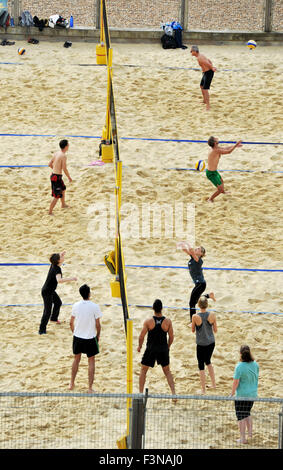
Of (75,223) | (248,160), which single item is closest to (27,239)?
(75,223)

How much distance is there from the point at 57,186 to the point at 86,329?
505cm

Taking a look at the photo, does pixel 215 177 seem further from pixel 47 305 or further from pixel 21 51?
pixel 21 51

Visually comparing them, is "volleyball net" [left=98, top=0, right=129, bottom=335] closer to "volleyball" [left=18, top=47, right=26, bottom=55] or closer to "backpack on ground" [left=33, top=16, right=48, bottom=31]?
"backpack on ground" [left=33, top=16, right=48, bottom=31]

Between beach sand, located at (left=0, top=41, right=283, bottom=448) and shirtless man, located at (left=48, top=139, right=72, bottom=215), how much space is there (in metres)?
0.38

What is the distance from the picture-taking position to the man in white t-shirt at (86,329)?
33.9ft

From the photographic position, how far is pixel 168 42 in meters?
20.9

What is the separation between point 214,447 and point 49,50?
13.7 metres

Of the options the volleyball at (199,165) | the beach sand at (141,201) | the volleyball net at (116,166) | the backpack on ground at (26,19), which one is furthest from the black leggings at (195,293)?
the backpack on ground at (26,19)

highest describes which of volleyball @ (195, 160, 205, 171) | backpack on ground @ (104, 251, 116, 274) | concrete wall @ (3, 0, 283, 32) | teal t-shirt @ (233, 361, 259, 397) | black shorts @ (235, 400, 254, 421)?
concrete wall @ (3, 0, 283, 32)

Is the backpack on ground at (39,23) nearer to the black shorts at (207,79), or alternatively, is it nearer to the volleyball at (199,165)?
the black shorts at (207,79)

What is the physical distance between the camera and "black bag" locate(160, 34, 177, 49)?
822 inches

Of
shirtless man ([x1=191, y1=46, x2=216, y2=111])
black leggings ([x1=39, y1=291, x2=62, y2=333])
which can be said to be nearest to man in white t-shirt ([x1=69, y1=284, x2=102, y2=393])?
black leggings ([x1=39, y1=291, x2=62, y2=333])

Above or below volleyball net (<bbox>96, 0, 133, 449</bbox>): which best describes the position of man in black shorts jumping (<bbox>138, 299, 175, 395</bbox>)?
below

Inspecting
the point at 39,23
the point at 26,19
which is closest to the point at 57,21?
the point at 39,23
